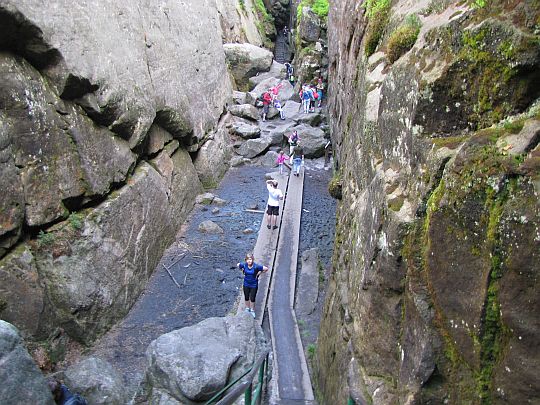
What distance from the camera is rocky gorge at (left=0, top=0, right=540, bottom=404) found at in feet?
13.1

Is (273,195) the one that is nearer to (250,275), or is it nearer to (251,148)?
(250,275)

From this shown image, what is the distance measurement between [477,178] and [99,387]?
769cm

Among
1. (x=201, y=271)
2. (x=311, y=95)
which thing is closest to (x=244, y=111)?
(x=311, y=95)

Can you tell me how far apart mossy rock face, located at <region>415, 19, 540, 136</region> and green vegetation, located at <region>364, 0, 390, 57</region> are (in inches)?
147

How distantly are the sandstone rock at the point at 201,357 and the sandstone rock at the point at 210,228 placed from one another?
647cm

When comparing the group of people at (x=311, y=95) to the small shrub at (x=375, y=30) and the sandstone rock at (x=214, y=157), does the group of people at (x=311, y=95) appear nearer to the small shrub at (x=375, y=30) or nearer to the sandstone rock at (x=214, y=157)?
the sandstone rock at (x=214, y=157)

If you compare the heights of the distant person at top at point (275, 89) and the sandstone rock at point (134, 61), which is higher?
Result: the distant person at top at point (275, 89)

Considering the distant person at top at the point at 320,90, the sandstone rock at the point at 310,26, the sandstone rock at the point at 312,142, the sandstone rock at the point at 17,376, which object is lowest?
the sandstone rock at the point at 17,376

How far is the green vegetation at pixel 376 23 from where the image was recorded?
9266mm

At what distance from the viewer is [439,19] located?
614cm

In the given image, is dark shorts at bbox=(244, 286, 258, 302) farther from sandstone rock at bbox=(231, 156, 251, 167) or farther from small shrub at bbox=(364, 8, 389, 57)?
sandstone rock at bbox=(231, 156, 251, 167)

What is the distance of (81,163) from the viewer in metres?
10.5

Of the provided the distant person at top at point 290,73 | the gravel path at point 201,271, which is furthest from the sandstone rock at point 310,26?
the gravel path at point 201,271

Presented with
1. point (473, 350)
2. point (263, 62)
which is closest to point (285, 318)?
point (473, 350)
